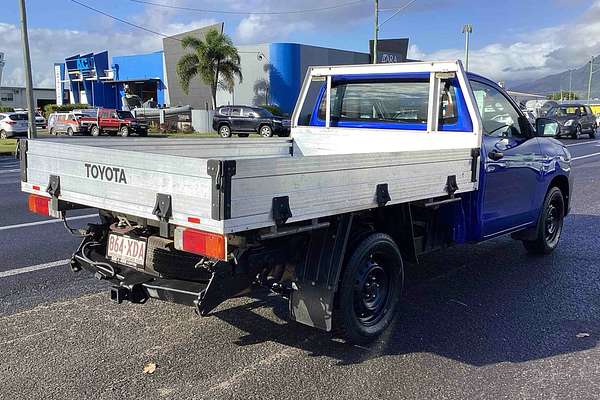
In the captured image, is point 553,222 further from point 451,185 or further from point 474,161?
point 451,185

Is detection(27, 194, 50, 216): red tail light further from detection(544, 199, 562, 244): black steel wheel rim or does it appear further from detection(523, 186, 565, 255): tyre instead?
detection(544, 199, 562, 244): black steel wheel rim

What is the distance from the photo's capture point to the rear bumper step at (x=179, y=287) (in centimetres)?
338

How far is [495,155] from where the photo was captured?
5129 mm

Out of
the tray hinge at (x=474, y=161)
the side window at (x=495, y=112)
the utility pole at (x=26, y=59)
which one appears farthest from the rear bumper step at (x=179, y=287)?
the utility pole at (x=26, y=59)

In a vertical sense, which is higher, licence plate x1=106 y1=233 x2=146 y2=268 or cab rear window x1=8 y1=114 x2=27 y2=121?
cab rear window x1=8 y1=114 x2=27 y2=121

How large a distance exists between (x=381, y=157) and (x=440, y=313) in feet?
5.74

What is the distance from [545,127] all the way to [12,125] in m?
31.2

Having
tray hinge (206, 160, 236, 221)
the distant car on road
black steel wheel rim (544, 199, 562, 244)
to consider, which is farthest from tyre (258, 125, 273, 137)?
tray hinge (206, 160, 236, 221)

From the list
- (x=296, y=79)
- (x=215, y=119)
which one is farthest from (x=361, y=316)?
(x=296, y=79)

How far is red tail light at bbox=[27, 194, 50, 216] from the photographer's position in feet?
13.8

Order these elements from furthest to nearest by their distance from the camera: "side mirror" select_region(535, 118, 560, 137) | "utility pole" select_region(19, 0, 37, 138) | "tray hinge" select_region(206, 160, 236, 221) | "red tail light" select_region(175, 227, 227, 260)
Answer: "utility pole" select_region(19, 0, 37, 138) → "side mirror" select_region(535, 118, 560, 137) → "red tail light" select_region(175, 227, 227, 260) → "tray hinge" select_region(206, 160, 236, 221)

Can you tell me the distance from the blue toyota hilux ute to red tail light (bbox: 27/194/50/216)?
0.03 meters

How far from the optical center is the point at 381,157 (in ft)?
12.1

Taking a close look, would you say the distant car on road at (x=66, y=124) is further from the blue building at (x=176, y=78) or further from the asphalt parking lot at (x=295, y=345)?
the asphalt parking lot at (x=295, y=345)
